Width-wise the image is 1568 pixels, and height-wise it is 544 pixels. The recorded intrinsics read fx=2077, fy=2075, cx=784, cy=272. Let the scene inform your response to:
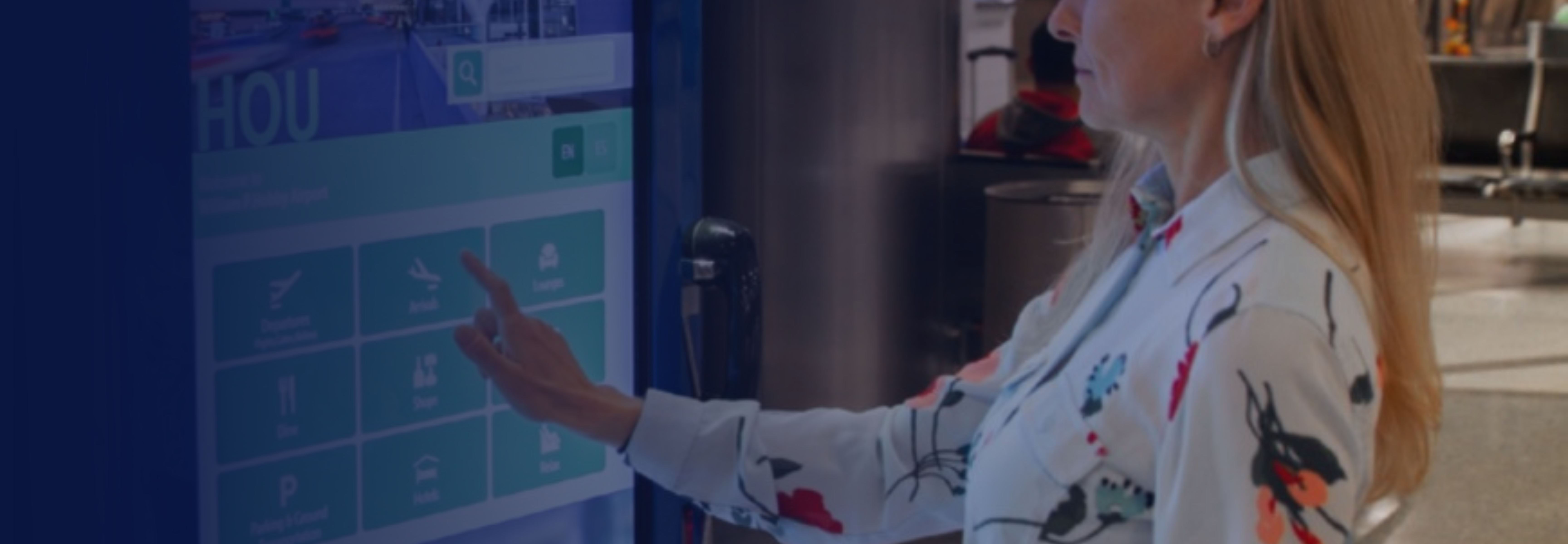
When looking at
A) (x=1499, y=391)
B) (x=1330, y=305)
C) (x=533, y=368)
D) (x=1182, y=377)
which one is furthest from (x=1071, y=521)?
(x=1499, y=391)

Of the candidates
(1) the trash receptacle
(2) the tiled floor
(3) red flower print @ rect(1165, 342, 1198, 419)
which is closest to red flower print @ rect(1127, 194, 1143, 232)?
(3) red flower print @ rect(1165, 342, 1198, 419)

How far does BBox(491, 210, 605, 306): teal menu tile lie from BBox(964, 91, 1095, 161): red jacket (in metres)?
5.06

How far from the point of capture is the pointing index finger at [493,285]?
69.5 inches

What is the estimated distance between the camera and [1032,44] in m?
7.54

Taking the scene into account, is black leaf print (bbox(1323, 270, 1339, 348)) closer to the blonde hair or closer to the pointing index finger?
the blonde hair

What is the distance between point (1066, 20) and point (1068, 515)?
45 cm

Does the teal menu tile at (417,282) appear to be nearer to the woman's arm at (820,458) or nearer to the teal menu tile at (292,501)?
the teal menu tile at (292,501)

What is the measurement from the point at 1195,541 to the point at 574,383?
612 millimetres

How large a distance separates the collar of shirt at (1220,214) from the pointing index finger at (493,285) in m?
0.56

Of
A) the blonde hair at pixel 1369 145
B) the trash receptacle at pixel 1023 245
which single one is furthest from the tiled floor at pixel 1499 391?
the blonde hair at pixel 1369 145

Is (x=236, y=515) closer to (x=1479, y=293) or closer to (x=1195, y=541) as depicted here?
(x=1195, y=541)

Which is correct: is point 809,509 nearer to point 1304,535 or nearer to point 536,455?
point 536,455

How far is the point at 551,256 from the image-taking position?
1.88m

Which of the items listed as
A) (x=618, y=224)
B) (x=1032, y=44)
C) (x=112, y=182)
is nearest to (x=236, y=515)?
(x=112, y=182)
